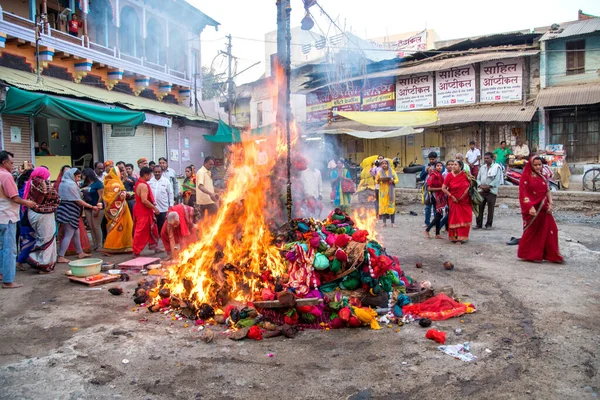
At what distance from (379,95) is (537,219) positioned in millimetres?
Result: 16118

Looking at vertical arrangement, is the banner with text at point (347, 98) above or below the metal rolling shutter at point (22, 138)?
above

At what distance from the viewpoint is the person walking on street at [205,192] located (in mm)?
8375

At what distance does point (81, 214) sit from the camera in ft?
26.4

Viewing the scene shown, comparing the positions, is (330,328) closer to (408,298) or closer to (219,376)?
(408,298)

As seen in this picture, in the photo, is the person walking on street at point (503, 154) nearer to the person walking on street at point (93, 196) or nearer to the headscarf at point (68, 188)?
the person walking on street at point (93, 196)

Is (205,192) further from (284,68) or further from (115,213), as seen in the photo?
(284,68)

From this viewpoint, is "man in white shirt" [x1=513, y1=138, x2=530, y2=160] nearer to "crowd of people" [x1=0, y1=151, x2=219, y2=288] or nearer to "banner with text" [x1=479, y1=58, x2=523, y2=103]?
"banner with text" [x1=479, y1=58, x2=523, y2=103]

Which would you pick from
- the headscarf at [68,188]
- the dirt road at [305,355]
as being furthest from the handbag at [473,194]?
the headscarf at [68,188]

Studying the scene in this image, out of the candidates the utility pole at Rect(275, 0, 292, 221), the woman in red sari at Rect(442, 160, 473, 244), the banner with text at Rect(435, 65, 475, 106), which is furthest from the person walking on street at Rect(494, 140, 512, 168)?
the utility pole at Rect(275, 0, 292, 221)

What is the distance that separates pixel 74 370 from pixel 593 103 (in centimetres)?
1844

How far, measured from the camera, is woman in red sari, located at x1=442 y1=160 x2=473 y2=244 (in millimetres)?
8688

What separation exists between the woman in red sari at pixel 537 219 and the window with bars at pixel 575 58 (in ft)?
42.7

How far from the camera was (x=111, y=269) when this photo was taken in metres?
7.02

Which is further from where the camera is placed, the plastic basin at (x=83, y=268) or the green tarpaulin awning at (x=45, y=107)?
the green tarpaulin awning at (x=45, y=107)
